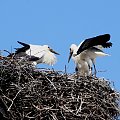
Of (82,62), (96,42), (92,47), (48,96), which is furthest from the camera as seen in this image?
(82,62)

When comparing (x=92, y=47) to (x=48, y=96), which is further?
(x=92, y=47)

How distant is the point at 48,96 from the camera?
7.75 m

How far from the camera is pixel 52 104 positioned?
7727 mm

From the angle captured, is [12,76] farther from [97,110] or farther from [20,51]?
[20,51]

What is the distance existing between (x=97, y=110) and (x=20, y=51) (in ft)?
6.81

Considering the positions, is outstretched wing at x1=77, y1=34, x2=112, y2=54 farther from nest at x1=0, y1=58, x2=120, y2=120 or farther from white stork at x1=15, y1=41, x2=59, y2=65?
nest at x1=0, y1=58, x2=120, y2=120

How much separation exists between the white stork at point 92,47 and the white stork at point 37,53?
0.47 metres

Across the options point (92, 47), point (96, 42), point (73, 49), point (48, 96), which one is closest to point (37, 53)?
point (73, 49)

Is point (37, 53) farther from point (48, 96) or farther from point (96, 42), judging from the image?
point (48, 96)

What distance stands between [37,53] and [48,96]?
2000 millimetres

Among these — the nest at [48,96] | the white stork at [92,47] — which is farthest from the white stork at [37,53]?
the nest at [48,96]

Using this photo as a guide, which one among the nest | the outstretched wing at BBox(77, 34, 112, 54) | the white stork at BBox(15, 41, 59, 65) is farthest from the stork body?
the nest

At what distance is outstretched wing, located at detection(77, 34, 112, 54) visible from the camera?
9.30 metres

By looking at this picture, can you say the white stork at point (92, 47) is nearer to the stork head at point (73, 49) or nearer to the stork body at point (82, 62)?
the stork body at point (82, 62)
